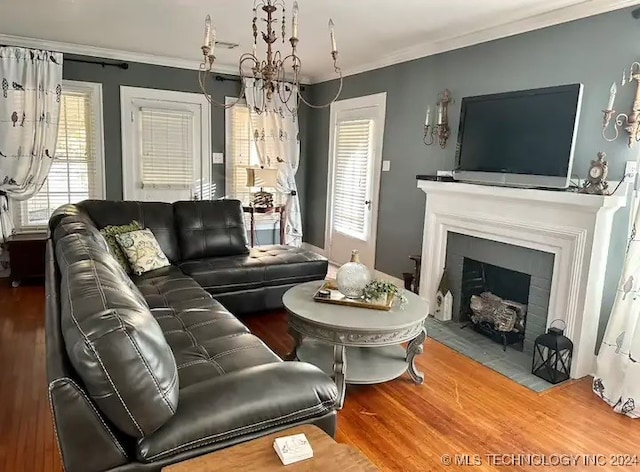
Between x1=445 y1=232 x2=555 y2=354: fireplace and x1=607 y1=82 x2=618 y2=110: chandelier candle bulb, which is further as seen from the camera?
x1=445 y1=232 x2=555 y2=354: fireplace

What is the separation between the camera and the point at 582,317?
2990mm

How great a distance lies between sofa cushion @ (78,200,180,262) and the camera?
12.5ft

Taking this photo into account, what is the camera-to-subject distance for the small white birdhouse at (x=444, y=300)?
13.3 ft

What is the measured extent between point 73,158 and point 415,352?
4.29 metres

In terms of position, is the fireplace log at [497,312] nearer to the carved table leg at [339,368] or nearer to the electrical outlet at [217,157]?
the carved table leg at [339,368]

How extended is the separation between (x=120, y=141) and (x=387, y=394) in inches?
164

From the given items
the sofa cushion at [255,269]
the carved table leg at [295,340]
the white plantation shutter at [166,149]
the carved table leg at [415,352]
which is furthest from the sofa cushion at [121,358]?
the white plantation shutter at [166,149]

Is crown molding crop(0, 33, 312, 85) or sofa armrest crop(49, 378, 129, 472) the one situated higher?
crown molding crop(0, 33, 312, 85)

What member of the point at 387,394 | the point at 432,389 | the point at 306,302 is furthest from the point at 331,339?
the point at 432,389

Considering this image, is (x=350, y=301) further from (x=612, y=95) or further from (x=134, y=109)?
(x=134, y=109)

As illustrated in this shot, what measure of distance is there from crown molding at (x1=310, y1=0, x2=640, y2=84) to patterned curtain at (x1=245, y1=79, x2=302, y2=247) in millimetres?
1451

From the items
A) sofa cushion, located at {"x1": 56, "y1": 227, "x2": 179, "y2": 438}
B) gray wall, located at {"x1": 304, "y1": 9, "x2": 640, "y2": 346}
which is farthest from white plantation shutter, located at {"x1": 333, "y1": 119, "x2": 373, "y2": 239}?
sofa cushion, located at {"x1": 56, "y1": 227, "x2": 179, "y2": 438}

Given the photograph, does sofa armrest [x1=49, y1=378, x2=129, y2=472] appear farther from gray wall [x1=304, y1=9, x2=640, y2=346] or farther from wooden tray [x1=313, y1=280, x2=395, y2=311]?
gray wall [x1=304, y1=9, x2=640, y2=346]

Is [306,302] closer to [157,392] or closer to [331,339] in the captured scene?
[331,339]
